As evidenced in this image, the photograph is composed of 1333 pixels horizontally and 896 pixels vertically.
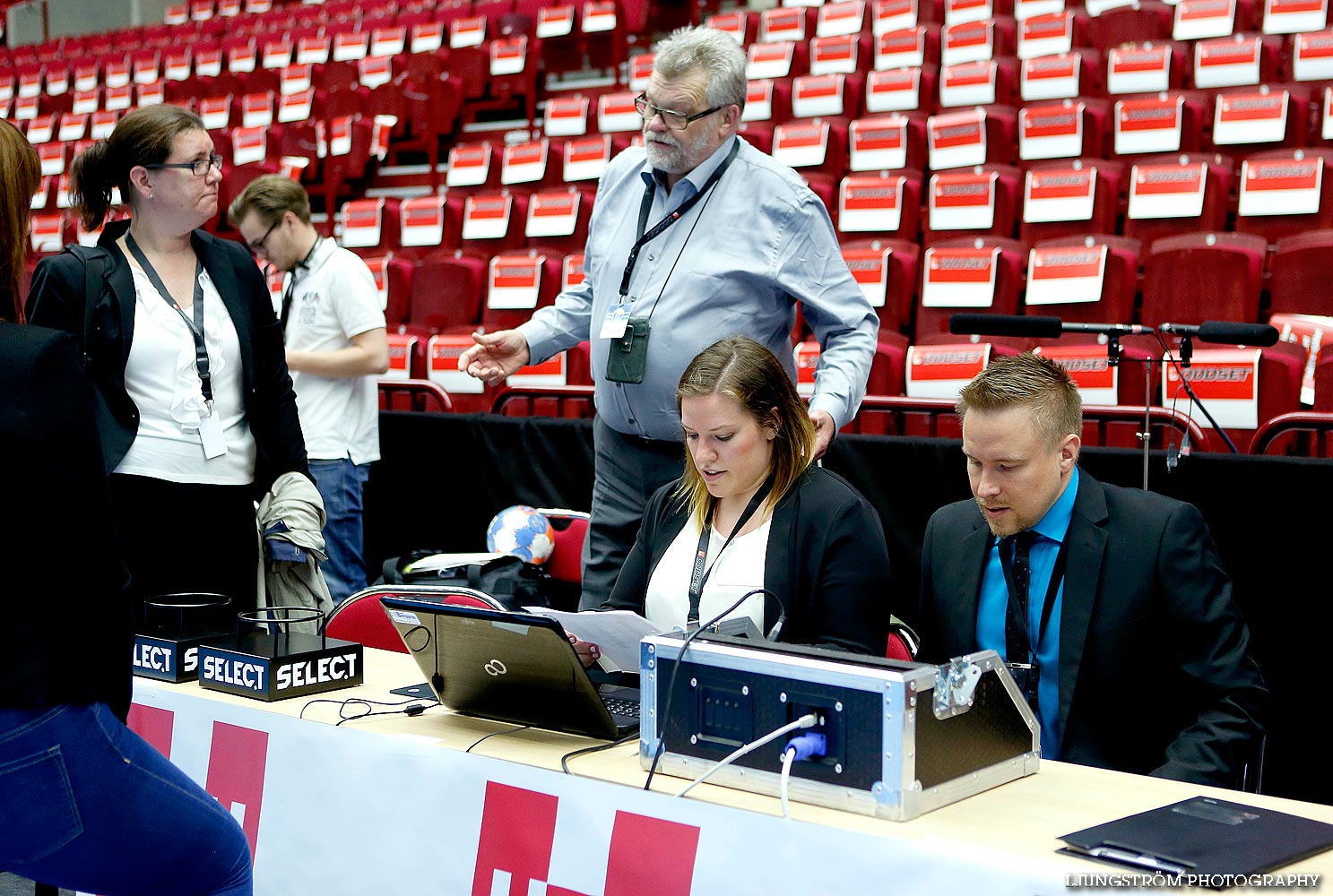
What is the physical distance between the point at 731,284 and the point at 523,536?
5.49 feet

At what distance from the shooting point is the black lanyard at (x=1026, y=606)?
1929mm

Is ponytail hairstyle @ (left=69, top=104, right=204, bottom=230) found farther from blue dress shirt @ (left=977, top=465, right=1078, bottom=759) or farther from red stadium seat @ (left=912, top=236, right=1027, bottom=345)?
red stadium seat @ (left=912, top=236, right=1027, bottom=345)

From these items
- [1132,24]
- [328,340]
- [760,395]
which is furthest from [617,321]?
[1132,24]

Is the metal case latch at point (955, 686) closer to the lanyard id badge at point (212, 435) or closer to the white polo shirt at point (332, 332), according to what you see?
the lanyard id badge at point (212, 435)

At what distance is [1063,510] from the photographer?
1.96 metres

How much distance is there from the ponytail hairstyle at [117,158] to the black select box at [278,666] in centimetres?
89

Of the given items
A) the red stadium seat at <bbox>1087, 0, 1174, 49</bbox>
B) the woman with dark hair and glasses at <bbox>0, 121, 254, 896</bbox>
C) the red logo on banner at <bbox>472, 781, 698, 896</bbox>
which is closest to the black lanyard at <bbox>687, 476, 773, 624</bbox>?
the red logo on banner at <bbox>472, 781, 698, 896</bbox>

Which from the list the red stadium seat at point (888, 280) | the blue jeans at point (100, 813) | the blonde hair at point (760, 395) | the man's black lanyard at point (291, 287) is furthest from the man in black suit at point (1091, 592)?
the red stadium seat at point (888, 280)

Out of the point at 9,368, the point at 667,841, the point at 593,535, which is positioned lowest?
the point at 667,841

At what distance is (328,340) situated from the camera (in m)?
3.57

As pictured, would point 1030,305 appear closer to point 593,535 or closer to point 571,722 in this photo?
point 593,535

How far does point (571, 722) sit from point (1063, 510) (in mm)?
830

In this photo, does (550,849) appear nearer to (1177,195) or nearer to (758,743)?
(758,743)

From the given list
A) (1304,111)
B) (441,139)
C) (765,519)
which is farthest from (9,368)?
(441,139)
